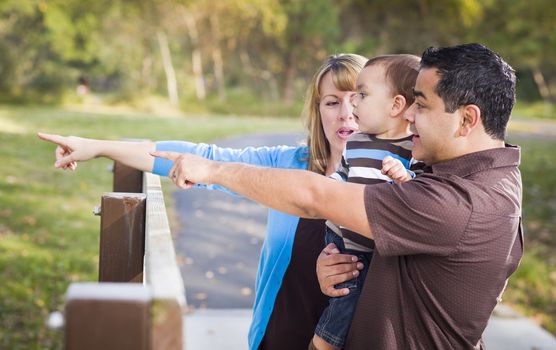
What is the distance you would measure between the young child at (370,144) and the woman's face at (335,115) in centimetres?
39

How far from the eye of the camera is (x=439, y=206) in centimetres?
184

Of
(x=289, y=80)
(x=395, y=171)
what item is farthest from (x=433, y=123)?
(x=289, y=80)

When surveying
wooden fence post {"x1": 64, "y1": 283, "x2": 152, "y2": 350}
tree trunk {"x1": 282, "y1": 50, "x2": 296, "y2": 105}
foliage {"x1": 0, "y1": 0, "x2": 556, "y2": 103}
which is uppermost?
foliage {"x1": 0, "y1": 0, "x2": 556, "y2": 103}

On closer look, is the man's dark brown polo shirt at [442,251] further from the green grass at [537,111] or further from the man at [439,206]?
the green grass at [537,111]

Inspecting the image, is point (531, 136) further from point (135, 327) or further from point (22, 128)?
point (135, 327)

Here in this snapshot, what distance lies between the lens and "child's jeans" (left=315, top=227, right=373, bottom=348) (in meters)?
2.32

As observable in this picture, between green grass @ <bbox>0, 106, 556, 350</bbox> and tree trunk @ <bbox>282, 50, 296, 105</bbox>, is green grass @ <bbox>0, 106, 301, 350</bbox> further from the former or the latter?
tree trunk @ <bbox>282, 50, 296, 105</bbox>

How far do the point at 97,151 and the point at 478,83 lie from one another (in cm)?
164

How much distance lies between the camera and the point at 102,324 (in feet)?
4.01

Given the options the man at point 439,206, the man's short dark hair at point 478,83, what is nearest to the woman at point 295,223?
the man at point 439,206

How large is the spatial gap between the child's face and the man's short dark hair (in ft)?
1.47

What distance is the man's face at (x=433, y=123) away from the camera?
6.50 ft

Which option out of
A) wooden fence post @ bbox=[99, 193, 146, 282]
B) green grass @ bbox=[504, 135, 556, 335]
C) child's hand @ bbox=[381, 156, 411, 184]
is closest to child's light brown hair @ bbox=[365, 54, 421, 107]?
child's hand @ bbox=[381, 156, 411, 184]

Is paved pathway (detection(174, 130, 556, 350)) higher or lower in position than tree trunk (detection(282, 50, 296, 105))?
lower
